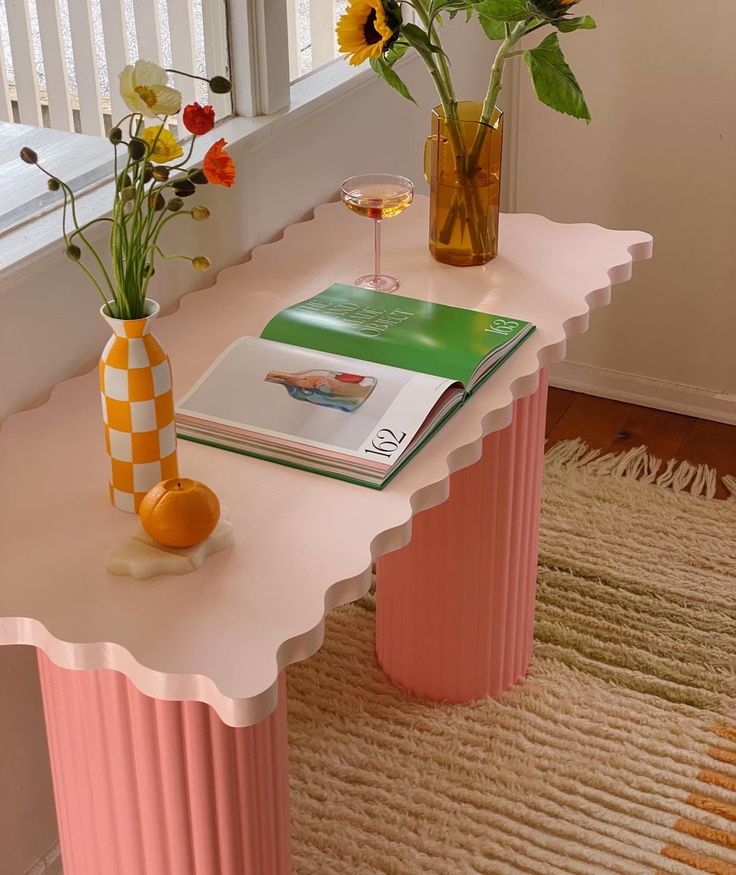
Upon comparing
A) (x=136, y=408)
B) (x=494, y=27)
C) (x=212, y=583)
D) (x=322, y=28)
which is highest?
(x=494, y=27)

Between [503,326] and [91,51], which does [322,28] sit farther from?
[503,326]

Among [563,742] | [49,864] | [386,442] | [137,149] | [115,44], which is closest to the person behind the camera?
A: [137,149]

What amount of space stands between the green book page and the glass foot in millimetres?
41

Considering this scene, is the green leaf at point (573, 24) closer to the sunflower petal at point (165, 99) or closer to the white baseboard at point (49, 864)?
the sunflower petal at point (165, 99)

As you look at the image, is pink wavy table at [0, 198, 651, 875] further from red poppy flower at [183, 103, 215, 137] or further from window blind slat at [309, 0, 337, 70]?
window blind slat at [309, 0, 337, 70]

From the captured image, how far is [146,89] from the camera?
105 centimetres

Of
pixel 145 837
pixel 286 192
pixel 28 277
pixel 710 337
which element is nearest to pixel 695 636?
pixel 710 337

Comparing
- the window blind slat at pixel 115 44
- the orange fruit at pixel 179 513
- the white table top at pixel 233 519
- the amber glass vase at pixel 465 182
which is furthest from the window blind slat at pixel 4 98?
the orange fruit at pixel 179 513

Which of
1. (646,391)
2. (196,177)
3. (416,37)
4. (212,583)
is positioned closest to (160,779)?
(212,583)

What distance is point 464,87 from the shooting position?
2342mm

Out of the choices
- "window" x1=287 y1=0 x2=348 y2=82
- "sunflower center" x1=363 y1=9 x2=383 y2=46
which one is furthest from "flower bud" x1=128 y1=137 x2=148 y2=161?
"window" x1=287 y1=0 x2=348 y2=82

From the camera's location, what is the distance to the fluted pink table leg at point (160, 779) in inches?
42.3

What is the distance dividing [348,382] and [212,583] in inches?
13.6

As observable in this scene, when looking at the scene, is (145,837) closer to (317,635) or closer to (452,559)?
(317,635)
